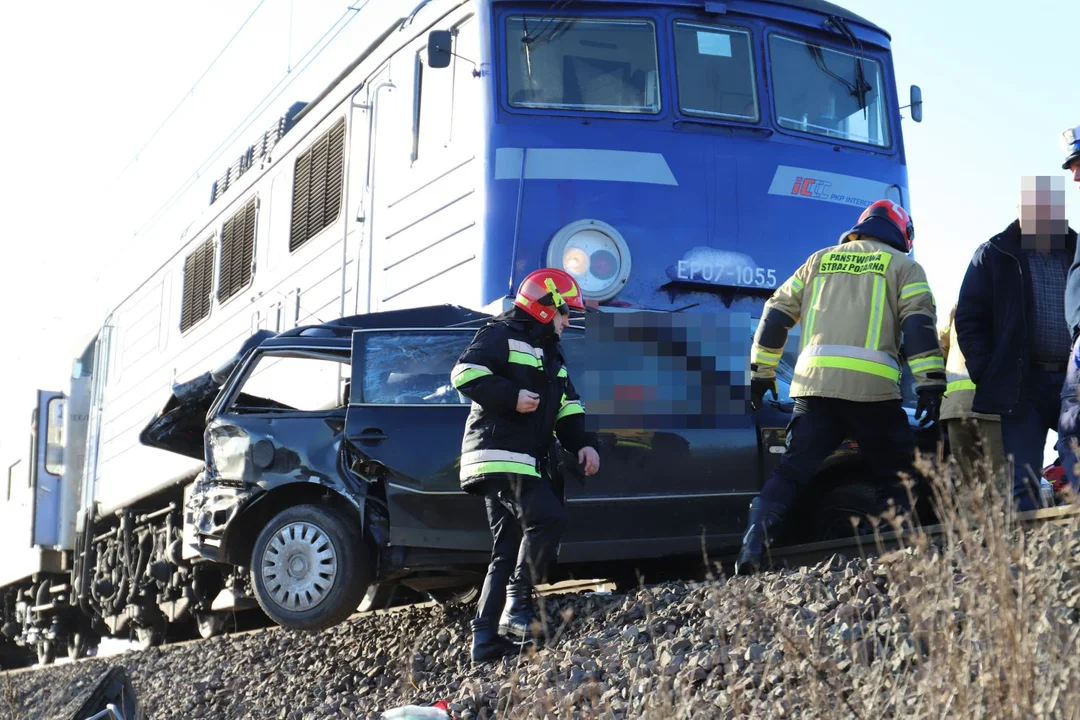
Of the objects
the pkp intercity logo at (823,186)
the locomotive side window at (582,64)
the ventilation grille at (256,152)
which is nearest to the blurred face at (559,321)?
the locomotive side window at (582,64)

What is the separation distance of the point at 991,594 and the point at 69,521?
13592 millimetres

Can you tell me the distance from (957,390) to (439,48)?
13.1 ft

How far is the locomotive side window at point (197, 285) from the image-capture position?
42.2ft

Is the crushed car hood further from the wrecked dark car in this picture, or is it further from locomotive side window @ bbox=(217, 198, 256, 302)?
locomotive side window @ bbox=(217, 198, 256, 302)

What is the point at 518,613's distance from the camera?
20.3 ft

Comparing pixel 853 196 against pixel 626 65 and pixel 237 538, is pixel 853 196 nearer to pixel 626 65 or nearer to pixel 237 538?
pixel 626 65

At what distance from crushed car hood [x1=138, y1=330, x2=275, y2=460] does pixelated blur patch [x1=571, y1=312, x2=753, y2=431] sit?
8.62 ft

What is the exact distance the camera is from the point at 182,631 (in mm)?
13320

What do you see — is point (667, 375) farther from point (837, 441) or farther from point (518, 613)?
point (518, 613)

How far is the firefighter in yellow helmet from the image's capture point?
20.3 ft

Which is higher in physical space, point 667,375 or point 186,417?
point 186,417

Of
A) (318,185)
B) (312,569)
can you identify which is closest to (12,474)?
(318,185)

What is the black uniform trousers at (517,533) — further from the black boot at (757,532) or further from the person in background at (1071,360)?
the person in background at (1071,360)

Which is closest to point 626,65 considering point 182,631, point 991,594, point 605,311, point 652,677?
point 605,311
